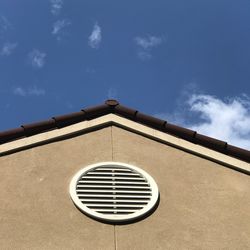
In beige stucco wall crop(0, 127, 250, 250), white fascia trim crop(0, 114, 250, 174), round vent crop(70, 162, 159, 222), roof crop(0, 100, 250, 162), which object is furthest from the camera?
roof crop(0, 100, 250, 162)

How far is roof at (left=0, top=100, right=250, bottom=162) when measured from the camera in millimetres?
7715

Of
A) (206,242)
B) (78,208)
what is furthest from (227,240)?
(78,208)

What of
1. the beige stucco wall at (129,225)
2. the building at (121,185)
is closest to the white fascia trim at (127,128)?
the building at (121,185)

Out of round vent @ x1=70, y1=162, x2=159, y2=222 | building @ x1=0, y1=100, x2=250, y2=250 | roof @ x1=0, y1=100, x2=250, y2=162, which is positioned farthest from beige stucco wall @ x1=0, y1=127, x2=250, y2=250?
roof @ x1=0, y1=100, x2=250, y2=162

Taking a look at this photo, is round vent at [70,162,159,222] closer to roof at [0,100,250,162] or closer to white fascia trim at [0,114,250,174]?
white fascia trim at [0,114,250,174]

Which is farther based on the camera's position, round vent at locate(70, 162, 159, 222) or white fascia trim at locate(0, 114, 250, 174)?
Result: white fascia trim at locate(0, 114, 250, 174)

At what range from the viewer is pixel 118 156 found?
293 inches

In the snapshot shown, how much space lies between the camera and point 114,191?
6715 millimetres

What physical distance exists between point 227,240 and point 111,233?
55.5 inches

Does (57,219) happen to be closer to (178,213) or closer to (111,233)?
(111,233)

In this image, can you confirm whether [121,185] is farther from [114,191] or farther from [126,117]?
[126,117]

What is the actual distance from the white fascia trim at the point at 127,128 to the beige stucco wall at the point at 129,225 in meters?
0.12

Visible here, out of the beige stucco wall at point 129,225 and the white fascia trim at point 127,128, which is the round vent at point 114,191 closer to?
the beige stucco wall at point 129,225

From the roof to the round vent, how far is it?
3.93ft
